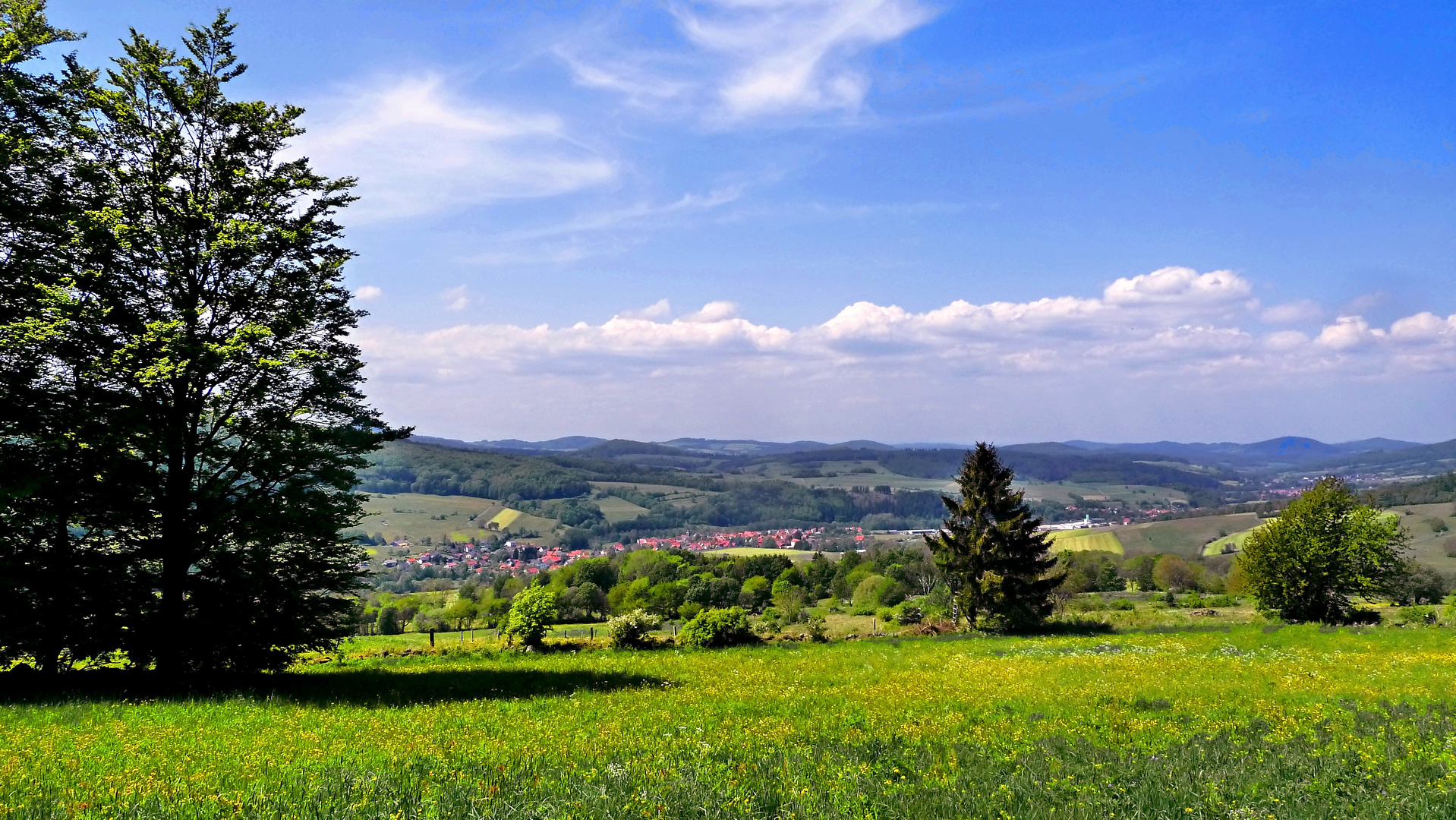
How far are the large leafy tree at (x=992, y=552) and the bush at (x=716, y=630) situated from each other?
1638 centimetres

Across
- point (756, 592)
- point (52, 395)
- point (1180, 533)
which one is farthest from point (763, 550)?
point (52, 395)

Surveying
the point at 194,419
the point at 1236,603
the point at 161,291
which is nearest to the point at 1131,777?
the point at 194,419

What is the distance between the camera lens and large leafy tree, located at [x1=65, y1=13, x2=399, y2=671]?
16.6m

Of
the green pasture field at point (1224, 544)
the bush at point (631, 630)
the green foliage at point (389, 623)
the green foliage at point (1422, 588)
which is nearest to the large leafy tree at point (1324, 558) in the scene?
the green foliage at point (1422, 588)

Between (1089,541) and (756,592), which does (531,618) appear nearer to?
(756,592)

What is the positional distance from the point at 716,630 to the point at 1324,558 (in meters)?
36.0

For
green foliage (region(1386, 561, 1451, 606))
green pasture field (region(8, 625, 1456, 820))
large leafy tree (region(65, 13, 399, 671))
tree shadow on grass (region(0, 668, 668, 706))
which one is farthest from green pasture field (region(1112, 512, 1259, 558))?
large leafy tree (region(65, 13, 399, 671))

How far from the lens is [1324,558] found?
4153cm

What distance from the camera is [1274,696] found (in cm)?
1652

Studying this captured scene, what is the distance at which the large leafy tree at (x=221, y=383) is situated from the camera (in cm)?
1661

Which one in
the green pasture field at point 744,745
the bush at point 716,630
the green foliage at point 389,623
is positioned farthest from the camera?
the green foliage at point 389,623

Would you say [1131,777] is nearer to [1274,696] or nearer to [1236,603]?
[1274,696]

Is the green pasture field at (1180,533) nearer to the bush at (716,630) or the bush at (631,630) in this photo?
the bush at (716,630)

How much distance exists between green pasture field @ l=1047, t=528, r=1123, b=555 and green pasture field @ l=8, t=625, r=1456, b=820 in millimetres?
→ 133856
